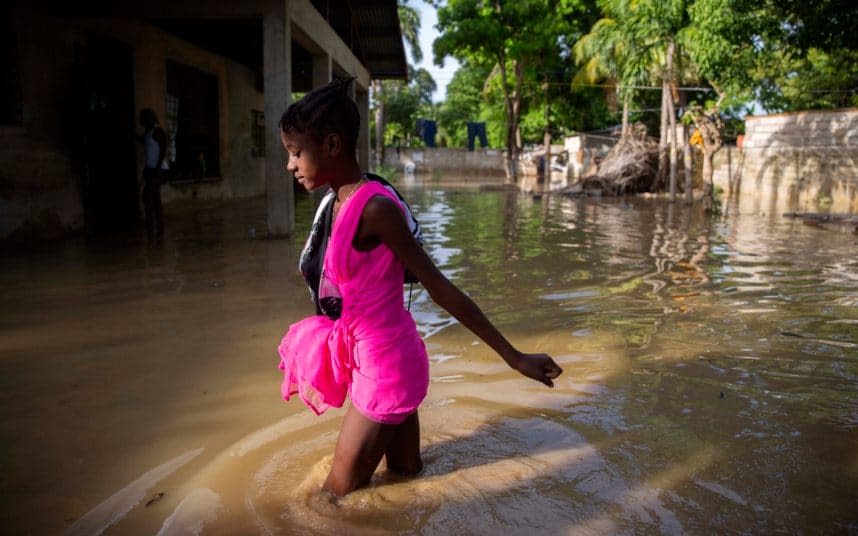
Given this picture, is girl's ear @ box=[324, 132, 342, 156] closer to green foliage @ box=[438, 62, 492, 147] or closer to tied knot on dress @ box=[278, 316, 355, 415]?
tied knot on dress @ box=[278, 316, 355, 415]

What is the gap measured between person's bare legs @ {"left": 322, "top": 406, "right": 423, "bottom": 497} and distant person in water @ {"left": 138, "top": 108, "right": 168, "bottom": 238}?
7.26m

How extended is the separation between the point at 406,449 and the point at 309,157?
1.06 metres

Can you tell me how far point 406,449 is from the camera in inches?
92.6

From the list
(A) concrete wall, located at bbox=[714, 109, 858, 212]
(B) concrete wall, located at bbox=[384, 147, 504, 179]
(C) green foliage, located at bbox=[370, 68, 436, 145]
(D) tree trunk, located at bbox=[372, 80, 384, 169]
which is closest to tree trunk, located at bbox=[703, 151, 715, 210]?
(A) concrete wall, located at bbox=[714, 109, 858, 212]

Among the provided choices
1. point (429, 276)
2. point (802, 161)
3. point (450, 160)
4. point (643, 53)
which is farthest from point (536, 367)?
point (450, 160)

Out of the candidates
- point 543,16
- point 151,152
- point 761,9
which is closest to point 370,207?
point 151,152

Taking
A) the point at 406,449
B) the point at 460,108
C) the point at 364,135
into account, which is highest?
the point at 460,108

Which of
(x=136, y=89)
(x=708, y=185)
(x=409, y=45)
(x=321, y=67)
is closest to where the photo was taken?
(x=136, y=89)

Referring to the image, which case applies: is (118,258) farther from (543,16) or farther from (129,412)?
(543,16)

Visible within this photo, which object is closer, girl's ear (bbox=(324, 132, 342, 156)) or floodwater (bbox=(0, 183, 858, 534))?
girl's ear (bbox=(324, 132, 342, 156))

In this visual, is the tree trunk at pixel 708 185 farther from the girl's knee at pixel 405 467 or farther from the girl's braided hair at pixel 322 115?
the girl's braided hair at pixel 322 115

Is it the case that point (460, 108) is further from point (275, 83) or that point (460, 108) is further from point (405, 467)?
point (405, 467)

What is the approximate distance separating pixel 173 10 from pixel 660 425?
295 inches

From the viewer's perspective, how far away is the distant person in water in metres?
8.77
